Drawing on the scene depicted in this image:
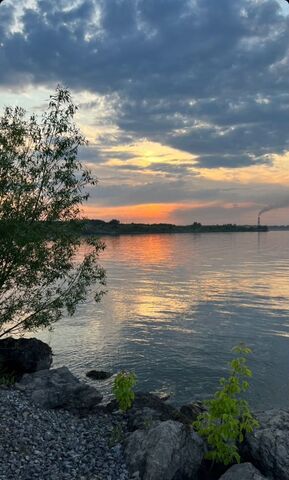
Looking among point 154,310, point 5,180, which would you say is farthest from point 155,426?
point 154,310

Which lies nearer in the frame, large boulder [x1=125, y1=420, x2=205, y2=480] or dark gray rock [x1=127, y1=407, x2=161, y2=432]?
large boulder [x1=125, y1=420, x2=205, y2=480]

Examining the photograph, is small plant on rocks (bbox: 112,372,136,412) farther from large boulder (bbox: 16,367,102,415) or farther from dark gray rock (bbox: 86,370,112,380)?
dark gray rock (bbox: 86,370,112,380)

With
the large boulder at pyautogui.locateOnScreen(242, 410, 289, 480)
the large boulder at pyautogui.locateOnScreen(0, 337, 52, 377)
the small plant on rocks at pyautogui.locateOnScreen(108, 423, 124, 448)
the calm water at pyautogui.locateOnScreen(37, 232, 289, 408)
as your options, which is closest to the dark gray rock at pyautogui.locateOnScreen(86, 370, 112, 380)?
the calm water at pyautogui.locateOnScreen(37, 232, 289, 408)

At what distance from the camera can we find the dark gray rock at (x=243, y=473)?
12102mm

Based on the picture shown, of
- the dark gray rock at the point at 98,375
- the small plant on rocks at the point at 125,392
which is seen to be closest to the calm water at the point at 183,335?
the dark gray rock at the point at 98,375

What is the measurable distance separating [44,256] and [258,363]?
19.3 metres

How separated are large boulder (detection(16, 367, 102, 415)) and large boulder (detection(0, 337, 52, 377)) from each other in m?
7.17

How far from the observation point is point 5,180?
1897 centimetres

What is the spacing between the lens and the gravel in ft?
42.2

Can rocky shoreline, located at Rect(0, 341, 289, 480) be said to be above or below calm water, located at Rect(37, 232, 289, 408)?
above

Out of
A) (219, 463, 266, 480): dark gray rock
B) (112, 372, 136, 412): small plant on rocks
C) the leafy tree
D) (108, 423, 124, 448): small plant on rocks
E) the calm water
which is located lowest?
the calm water

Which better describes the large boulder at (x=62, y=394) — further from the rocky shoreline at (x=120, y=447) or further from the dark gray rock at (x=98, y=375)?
the dark gray rock at (x=98, y=375)

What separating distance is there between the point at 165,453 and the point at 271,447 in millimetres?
3221

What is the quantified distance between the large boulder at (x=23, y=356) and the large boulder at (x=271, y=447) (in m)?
16.4
